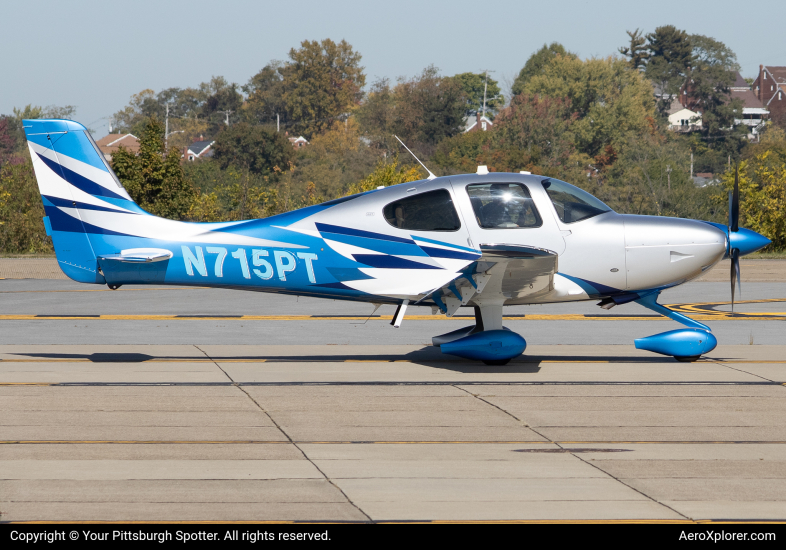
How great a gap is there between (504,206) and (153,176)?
2853cm

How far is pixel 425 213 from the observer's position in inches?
436

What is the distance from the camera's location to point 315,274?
1120 centimetres

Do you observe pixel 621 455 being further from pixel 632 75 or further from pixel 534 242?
pixel 632 75

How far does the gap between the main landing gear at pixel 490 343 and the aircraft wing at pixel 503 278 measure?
262 mm

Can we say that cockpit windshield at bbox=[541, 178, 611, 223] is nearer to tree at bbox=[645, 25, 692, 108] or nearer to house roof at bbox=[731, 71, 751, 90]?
tree at bbox=[645, 25, 692, 108]

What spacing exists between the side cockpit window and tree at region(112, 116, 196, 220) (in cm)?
2781

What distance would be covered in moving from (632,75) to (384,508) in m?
102

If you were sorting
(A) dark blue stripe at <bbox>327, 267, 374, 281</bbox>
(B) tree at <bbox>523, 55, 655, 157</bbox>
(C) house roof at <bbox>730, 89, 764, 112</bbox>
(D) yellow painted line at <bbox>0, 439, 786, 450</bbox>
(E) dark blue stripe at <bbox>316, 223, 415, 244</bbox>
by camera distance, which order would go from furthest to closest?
(C) house roof at <bbox>730, 89, 764, 112</bbox> → (B) tree at <bbox>523, 55, 655, 157</bbox> → (A) dark blue stripe at <bbox>327, 267, 374, 281</bbox> → (E) dark blue stripe at <bbox>316, 223, 415, 244</bbox> → (D) yellow painted line at <bbox>0, 439, 786, 450</bbox>

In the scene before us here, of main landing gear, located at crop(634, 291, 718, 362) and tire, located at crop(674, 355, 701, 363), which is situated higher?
main landing gear, located at crop(634, 291, 718, 362)

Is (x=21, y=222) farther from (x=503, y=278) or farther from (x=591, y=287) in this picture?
(x=591, y=287)

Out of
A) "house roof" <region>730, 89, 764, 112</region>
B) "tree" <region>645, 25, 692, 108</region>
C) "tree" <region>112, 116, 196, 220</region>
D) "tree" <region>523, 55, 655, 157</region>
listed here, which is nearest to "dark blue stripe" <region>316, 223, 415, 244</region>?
"tree" <region>112, 116, 196, 220</region>

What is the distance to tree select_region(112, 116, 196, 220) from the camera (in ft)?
120

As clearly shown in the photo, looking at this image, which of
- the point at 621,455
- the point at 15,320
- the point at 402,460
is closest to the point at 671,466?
the point at 621,455

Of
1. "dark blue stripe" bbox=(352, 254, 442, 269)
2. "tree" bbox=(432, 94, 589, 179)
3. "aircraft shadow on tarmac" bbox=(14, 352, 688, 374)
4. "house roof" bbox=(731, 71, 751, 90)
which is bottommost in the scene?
"aircraft shadow on tarmac" bbox=(14, 352, 688, 374)
